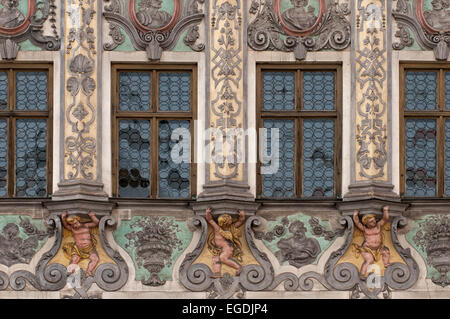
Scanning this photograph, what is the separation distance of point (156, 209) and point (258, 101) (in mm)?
2150

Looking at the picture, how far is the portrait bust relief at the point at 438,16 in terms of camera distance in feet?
74.1

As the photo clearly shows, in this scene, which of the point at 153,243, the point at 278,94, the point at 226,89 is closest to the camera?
the point at 153,243

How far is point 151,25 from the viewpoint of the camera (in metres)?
22.5

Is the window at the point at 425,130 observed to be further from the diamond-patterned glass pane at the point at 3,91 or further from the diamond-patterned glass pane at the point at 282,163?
the diamond-patterned glass pane at the point at 3,91

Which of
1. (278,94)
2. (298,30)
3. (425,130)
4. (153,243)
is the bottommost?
(153,243)

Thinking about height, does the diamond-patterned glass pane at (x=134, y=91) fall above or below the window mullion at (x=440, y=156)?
above

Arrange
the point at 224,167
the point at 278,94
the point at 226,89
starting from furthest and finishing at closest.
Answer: the point at 278,94, the point at 226,89, the point at 224,167

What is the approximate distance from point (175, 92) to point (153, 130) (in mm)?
639

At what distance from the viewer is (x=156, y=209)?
22016 mm

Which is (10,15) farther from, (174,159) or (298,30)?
(298,30)

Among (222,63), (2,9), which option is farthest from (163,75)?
(2,9)

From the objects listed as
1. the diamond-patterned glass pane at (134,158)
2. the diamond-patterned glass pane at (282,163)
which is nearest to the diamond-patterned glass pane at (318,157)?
the diamond-patterned glass pane at (282,163)

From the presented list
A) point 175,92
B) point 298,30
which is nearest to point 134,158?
point 175,92

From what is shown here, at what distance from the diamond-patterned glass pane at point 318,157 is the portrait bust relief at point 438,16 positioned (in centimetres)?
204
